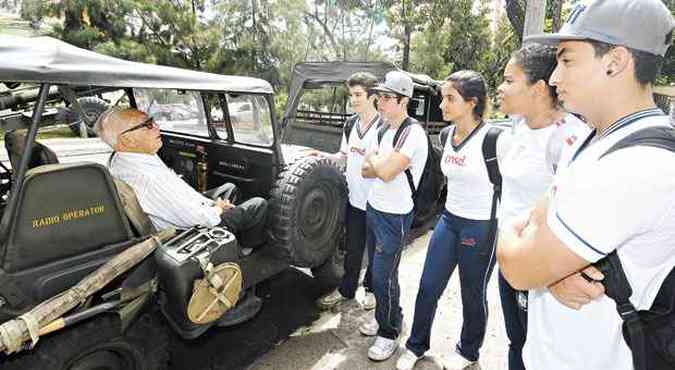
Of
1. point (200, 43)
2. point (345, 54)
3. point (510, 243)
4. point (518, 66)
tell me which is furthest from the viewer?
point (345, 54)

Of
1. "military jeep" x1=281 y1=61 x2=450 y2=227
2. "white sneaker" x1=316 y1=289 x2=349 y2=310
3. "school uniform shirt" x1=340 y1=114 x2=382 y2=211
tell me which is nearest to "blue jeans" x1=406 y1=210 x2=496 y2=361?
"school uniform shirt" x1=340 y1=114 x2=382 y2=211

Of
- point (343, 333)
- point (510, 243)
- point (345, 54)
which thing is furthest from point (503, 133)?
point (345, 54)

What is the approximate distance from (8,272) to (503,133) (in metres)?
2.56

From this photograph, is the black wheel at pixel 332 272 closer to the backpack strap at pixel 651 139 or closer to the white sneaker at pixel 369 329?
the white sneaker at pixel 369 329

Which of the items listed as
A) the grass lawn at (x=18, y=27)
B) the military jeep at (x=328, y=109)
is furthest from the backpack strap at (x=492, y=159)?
the grass lawn at (x=18, y=27)

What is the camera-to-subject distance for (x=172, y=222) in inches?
101

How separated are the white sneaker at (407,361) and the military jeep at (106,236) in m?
0.96

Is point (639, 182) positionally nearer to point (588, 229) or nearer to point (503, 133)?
point (588, 229)

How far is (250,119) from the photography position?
3.46m

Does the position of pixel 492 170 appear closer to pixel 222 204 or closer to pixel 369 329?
pixel 369 329

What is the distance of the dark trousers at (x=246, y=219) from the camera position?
2.71m

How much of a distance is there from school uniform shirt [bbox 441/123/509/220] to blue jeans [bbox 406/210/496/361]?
69mm

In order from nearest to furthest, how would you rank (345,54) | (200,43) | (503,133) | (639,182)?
(639,182) → (503,133) → (200,43) → (345,54)

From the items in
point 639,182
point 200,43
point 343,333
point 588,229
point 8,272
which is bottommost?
point 343,333
